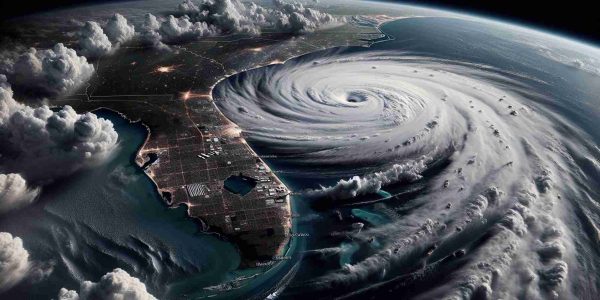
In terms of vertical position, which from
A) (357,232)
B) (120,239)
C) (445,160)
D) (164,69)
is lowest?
(120,239)

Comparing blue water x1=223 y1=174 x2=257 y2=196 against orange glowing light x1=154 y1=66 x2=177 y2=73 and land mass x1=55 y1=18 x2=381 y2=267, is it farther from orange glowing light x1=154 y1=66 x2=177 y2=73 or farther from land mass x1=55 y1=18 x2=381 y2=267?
orange glowing light x1=154 y1=66 x2=177 y2=73

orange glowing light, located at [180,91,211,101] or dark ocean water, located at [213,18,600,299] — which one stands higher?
dark ocean water, located at [213,18,600,299]

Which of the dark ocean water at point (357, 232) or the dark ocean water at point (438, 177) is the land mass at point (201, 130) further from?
the dark ocean water at point (438, 177)

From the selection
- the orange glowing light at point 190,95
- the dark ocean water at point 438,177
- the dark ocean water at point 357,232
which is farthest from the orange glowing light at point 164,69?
the dark ocean water at point 357,232

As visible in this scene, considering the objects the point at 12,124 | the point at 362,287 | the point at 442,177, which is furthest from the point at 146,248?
the point at 442,177

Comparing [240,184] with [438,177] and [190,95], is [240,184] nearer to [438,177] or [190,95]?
[438,177]

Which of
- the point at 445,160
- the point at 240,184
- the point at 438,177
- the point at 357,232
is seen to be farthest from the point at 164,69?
the point at 357,232

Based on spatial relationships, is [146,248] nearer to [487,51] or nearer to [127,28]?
[127,28]

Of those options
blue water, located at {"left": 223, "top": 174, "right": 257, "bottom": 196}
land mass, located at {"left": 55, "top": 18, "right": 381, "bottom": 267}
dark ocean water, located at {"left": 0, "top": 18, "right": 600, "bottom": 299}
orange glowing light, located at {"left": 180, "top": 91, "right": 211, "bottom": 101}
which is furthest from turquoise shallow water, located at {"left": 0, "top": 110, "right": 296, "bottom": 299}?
orange glowing light, located at {"left": 180, "top": 91, "right": 211, "bottom": 101}

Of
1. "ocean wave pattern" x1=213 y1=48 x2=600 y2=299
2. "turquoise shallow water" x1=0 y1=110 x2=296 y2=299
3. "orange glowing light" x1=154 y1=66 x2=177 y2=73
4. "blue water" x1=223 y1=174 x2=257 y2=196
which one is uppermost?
"ocean wave pattern" x1=213 y1=48 x2=600 y2=299
